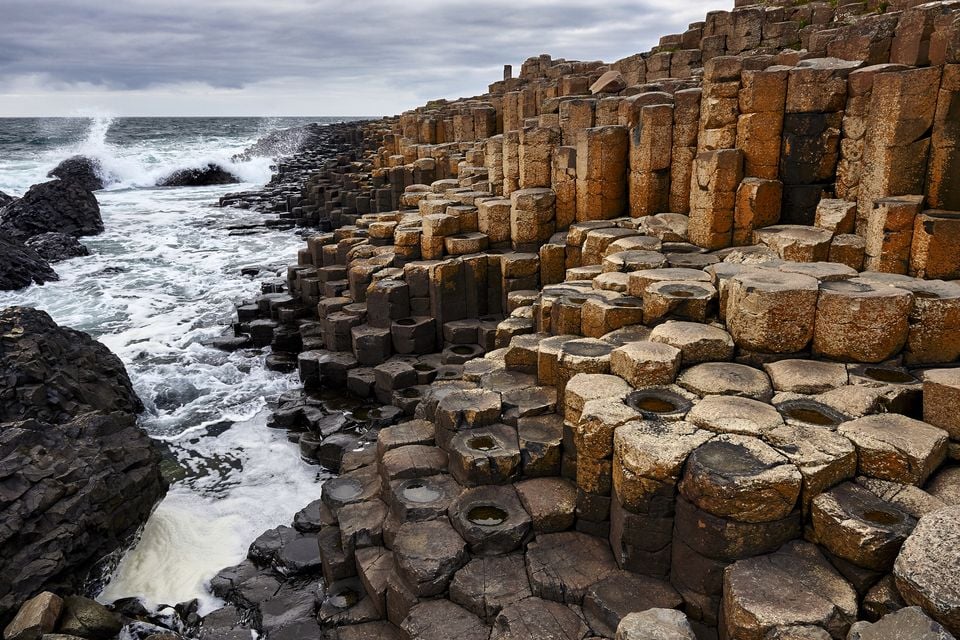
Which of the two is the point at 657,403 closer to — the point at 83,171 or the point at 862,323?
the point at 862,323

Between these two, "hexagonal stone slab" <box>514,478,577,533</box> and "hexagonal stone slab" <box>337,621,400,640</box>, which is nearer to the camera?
"hexagonal stone slab" <box>337,621,400,640</box>

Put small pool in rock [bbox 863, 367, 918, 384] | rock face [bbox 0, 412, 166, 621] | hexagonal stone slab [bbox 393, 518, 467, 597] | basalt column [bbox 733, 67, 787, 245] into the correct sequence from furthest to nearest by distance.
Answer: basalt column [bbox 733, 67, 787, 245], rock face [bbox 0, 412, 166, 621], small pool in rock [bbox 863, 367, 918, 384], hexagonal stone slab [bbox 393, 518, 467, 597]

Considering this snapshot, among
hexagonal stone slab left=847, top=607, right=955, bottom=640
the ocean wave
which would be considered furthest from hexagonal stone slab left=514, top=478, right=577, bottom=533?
the ocean wave

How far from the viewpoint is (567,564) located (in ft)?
19.9

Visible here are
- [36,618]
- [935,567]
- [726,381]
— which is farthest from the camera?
[726,381]

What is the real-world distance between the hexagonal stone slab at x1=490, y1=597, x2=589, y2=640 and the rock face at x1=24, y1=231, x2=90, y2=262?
938 inches

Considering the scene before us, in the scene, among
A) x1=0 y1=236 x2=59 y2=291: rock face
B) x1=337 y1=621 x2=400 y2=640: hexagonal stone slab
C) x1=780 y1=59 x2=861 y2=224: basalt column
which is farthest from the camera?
x1=0 y1=236 x2=59 y2=291: rock face

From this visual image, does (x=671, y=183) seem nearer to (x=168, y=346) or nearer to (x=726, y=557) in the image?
(x=726, y=557)

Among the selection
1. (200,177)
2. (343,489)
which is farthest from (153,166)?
(343,489)

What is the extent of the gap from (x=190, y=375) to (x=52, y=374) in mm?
3590

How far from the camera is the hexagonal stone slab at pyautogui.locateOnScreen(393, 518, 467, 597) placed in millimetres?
6074

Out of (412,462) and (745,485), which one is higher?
(745,485)

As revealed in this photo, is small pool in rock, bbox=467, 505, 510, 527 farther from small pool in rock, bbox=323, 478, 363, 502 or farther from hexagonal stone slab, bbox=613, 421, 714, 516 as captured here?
small pool in rock, bbox=323, 478, 363, 502

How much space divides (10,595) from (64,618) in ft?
2.15
